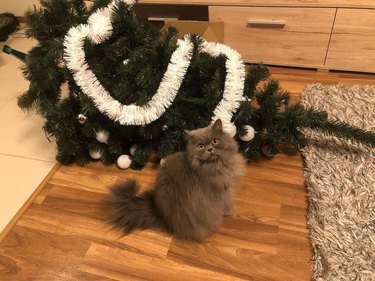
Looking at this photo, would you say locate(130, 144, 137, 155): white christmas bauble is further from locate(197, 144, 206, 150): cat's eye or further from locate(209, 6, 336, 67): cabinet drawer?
locate(209, 6, 336, 67): cabinet drawer

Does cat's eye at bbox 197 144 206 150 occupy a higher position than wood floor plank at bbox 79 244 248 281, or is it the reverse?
cat's eye at bbox 197 144 206 150

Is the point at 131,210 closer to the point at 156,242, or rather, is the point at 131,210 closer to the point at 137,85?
the point at 156,242


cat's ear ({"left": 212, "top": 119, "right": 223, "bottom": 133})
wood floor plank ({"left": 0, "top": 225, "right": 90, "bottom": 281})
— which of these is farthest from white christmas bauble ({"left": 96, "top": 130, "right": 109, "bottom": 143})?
cat's ear ({"left": 212, "top": 119, "right": 223, "bottom": 133})

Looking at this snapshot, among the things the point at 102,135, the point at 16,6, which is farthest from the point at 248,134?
the point at 16,6

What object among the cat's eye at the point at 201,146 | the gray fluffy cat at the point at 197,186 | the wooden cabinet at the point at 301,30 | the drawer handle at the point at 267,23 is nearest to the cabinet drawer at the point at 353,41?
→ the wooden cabinet at the point at 301,30

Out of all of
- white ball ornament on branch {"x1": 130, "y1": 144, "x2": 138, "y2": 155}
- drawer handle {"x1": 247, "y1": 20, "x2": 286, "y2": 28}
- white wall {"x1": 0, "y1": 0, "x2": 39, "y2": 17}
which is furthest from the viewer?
white wall {"x1": 0, "y1": 0, "x2": 39, "y2": 17}

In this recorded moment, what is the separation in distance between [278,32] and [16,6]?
202 centimetres

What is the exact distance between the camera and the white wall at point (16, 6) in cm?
246

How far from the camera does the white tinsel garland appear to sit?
1.09 metres

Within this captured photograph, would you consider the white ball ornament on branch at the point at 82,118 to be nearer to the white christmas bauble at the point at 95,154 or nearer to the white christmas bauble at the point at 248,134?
the white christmas bauble at the point at 95,154

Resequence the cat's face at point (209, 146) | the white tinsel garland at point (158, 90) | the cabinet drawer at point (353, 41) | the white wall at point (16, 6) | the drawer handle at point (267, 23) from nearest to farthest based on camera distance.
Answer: the cat's face at point (209, 146) < the white tinsel garland at point (158, 90) < the cabinet drawer at point (353, 41) < the drawer handle at point (267, 23) < the white wall at point (16, 6)

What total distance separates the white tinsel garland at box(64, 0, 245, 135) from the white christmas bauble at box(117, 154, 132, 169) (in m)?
0.26

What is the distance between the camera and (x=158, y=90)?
1.12 metres

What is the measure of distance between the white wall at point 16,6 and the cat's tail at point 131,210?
2.02 m
